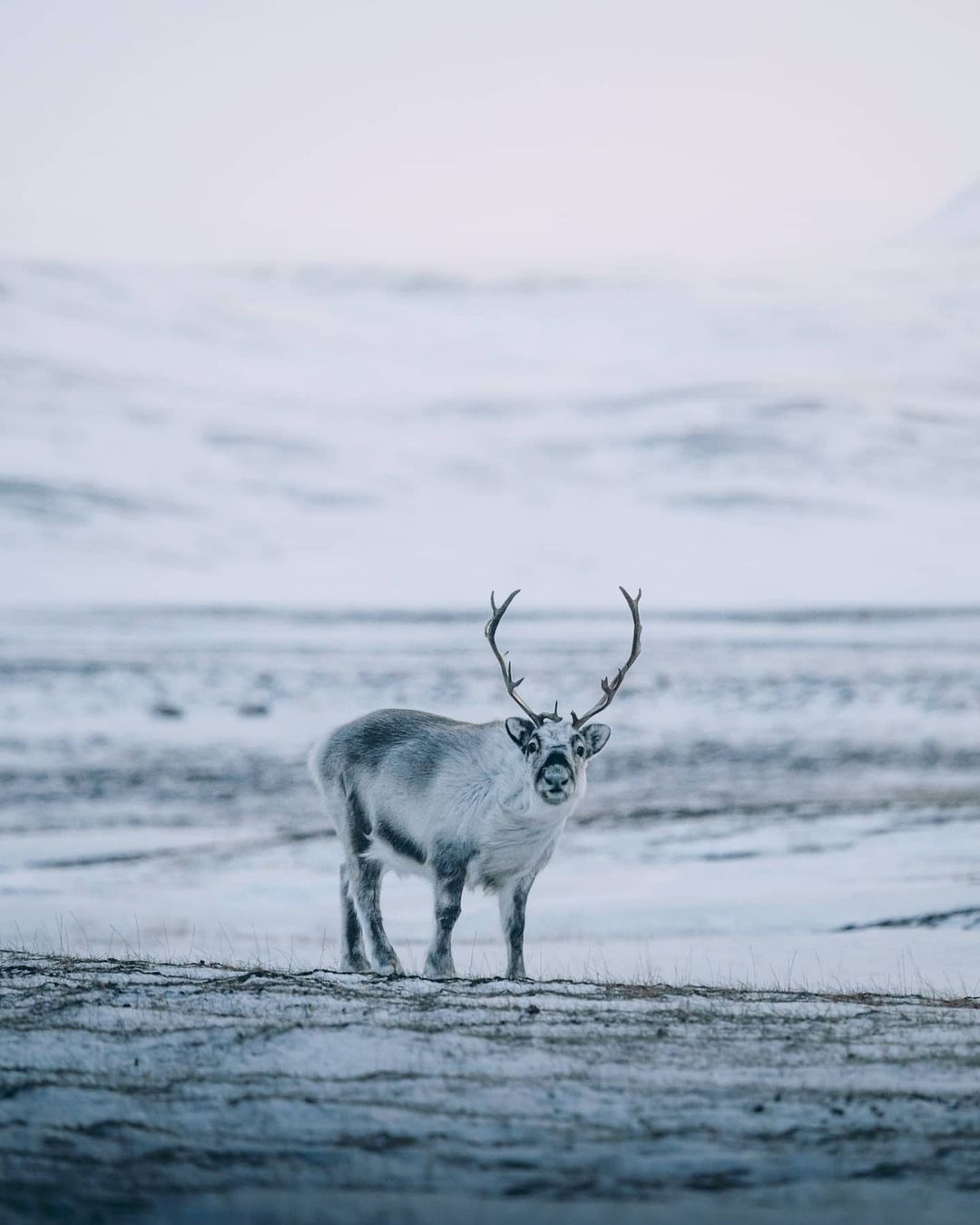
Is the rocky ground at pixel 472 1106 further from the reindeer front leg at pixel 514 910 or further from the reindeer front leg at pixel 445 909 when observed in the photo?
the reindeer front leg at pixel 514 910

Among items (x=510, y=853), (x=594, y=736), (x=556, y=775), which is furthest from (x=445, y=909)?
(x=594, y=736)

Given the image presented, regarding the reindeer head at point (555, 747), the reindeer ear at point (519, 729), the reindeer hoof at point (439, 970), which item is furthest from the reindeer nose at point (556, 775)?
the reindeer hoof at point (439, 970)

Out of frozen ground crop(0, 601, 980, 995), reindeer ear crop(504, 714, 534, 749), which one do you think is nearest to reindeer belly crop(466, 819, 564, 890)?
reindeer ear crop(504, 714, 534, 749)

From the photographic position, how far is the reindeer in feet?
25.3

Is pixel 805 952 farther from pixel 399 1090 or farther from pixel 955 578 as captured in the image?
pixel 955 578

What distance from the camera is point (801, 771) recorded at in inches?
792

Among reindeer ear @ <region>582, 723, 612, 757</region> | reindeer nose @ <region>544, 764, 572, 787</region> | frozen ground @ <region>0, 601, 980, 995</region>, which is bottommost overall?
frozen ground @ <region>0, 601, 980, 995</region>

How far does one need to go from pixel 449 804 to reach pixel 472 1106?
131 inches

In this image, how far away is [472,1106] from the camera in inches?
184

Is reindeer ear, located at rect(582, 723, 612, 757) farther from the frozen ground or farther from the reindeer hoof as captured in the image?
the frozen ground

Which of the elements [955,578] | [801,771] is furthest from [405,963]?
[955,578]

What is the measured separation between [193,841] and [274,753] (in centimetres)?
672

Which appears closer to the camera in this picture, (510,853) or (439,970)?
(439,970)

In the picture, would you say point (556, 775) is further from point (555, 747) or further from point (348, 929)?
point (348, 929)
